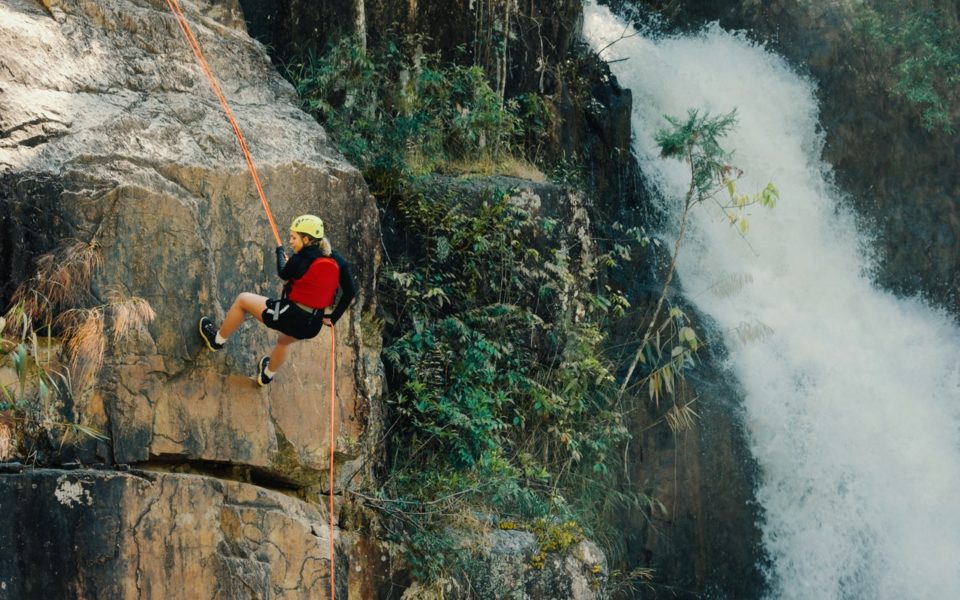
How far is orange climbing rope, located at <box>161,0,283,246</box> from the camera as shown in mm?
7918

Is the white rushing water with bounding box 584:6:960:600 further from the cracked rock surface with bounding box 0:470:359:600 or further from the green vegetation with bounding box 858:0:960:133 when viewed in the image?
the cracked rock surface with bounding box 0:470:359:600

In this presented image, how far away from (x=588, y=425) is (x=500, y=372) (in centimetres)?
125

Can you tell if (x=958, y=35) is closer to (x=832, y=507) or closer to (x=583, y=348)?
(x=832, y=507)

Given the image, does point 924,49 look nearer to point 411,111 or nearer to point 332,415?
point 411,111

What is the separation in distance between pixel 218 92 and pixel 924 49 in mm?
11778

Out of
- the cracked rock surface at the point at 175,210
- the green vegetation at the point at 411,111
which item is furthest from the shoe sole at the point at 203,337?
the green vegetation at the point at 411,111

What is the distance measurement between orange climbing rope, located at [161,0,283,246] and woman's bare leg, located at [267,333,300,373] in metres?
0.82

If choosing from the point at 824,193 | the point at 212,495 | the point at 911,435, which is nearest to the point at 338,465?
the point at 212,495

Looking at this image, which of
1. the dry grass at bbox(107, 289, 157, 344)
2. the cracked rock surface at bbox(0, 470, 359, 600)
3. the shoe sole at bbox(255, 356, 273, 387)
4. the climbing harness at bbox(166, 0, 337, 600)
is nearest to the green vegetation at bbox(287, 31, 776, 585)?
the climbing harness at bbox(166, 0, 337, 600)

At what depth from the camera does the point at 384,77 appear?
1127 centimetres

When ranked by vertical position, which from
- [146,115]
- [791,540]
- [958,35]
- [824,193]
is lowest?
[791,540]

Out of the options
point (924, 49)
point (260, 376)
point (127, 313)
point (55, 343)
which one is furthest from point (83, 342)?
point (924, 49)

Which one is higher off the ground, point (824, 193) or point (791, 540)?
point (824, 193)

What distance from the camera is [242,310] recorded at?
285 inches
